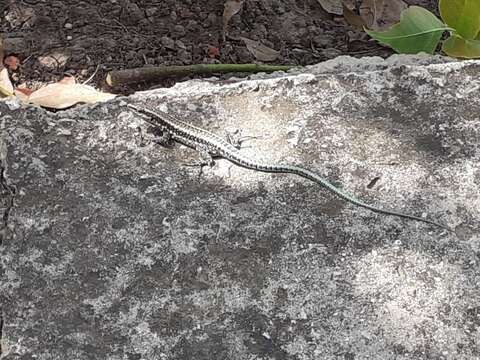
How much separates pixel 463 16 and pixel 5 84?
8.11ft

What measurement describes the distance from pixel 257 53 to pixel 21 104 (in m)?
1.94

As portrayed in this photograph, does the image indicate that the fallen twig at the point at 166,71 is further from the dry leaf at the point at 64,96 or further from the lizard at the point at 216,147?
the lizard at the point at 216,147

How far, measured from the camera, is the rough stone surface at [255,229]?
2.69 m

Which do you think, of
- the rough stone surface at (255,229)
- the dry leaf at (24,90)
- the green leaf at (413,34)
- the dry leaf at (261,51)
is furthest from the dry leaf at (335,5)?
the dry leaf at (24,90)

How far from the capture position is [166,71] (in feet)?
15.2

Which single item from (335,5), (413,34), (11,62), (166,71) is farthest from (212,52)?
(413,34)

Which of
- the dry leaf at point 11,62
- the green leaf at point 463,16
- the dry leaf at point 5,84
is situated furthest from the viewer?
the dry leaf at point 11,62

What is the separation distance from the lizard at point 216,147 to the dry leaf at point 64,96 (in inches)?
34.4

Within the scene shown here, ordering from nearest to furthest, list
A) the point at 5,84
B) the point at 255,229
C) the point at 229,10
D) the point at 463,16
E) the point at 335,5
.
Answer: the point at 255,229, the point at 463,16, the point at 5,84, the point at 229,10, the point at 335,5

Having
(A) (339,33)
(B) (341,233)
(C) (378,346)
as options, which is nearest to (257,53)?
(A) (339,33)

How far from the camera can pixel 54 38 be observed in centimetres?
497

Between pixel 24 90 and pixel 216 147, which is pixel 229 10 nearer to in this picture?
pixel 24 90

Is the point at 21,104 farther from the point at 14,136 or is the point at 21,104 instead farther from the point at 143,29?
the point at 143,29

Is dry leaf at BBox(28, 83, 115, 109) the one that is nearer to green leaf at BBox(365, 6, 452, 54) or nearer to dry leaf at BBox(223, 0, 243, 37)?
dry leaf at BBox(223, 0, 243, 37)
